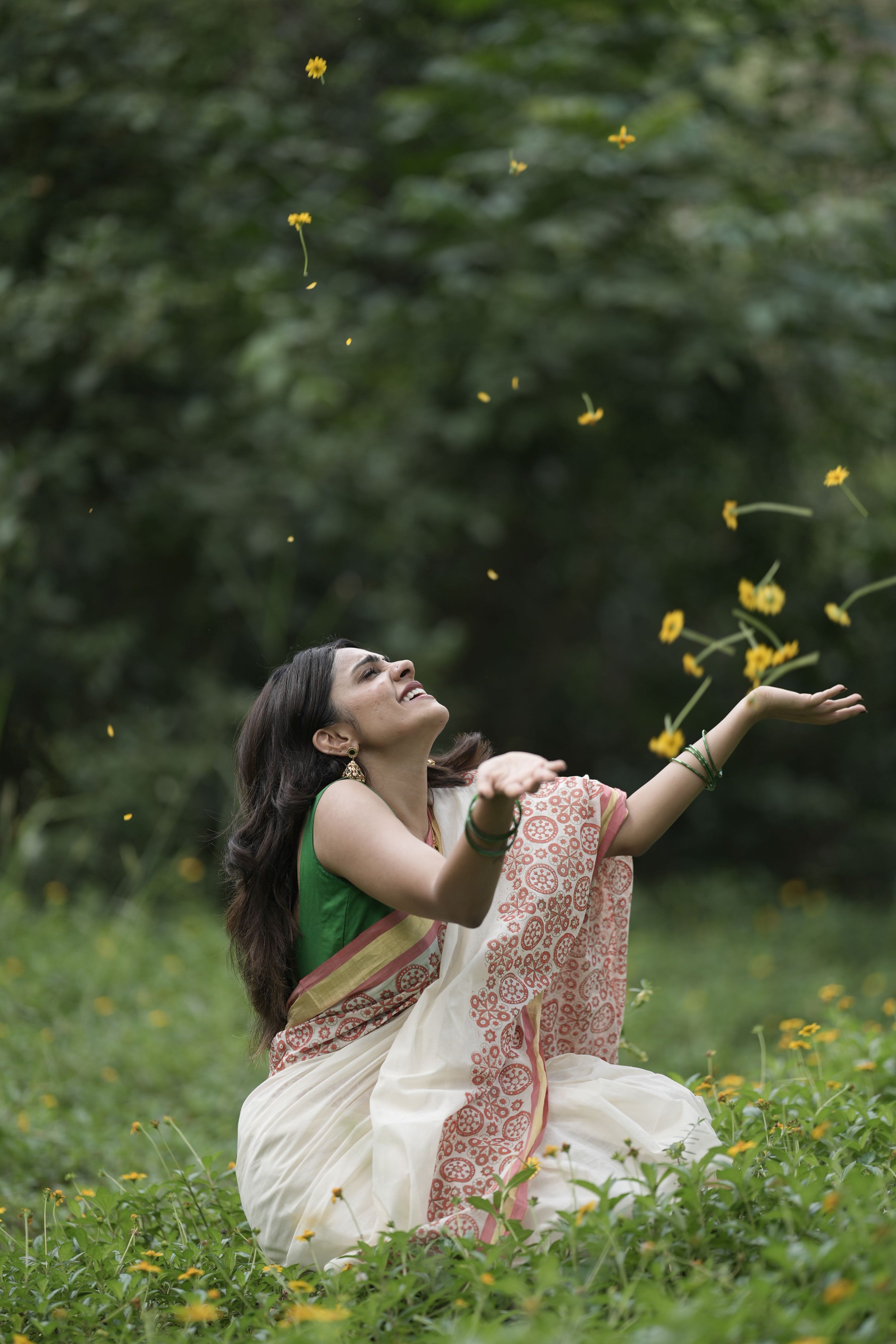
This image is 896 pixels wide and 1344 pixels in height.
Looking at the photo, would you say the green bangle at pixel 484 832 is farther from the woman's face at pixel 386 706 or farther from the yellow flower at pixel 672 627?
the yellow flower at pixel 672 627

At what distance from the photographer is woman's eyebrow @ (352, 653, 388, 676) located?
8.06 ft

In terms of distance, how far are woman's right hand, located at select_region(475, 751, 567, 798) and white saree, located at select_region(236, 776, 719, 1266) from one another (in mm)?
500

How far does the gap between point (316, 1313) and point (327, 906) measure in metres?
0.78

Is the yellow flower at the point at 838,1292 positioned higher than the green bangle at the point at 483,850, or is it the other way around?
the green bangle at the point at 483,850

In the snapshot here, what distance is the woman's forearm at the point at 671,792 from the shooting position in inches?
94.1

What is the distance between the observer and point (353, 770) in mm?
2361

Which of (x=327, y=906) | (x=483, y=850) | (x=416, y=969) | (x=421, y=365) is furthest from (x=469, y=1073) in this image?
(x=421, y=365)

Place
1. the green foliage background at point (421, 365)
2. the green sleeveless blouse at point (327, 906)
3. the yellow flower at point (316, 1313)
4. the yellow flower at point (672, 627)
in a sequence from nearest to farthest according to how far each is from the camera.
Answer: the yellow flower at point (316, 1313) → the green sleeveless blouse at point (327, 906) → the yellow flower at point (672, 627) → the green foliage background at point (421, 365)

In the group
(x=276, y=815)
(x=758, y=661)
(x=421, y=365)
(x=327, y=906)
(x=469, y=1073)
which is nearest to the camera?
(x=469, y=1073)

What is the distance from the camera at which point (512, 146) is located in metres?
5.45

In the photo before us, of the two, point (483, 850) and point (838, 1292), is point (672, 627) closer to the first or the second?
point (483, 850)

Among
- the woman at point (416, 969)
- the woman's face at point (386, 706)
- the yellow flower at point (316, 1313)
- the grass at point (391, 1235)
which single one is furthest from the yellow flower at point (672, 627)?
the yellow flower at point (316, 1313)

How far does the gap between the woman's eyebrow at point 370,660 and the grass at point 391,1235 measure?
3.30 feet

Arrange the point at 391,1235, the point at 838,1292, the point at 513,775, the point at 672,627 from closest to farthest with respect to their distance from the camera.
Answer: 1. the point at 838,1292
2. the point at 513,775
3. the point at 391,1235
4. the point at 672,627
